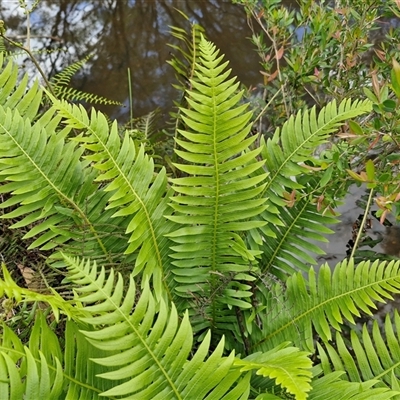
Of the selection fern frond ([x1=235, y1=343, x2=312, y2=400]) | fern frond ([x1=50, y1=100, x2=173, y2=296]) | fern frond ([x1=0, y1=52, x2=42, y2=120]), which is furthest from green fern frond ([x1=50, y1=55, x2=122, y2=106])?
fern frond ([x1=235, y1=343, x2=312, y2=400])

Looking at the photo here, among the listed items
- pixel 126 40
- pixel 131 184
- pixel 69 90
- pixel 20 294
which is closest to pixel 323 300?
pixel 131 184

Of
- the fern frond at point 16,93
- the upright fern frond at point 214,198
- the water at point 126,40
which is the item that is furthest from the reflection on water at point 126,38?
the upright fern frond at point 214,198

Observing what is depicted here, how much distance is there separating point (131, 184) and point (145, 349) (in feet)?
1.49

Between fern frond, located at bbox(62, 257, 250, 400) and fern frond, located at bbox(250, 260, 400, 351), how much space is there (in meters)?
0.31

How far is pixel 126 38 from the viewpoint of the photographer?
3.80 meters

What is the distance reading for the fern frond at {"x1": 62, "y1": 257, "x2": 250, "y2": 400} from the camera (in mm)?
819

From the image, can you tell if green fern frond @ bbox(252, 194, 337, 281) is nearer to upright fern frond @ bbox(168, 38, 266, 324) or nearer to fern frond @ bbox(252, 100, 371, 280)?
fern frond @ bbox(252, 100, 371, 280)

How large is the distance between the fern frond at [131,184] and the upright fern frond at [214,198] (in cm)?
5

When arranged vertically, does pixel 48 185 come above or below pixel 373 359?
above

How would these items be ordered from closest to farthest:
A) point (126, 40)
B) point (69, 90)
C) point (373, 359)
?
1. point (373, 359)
2. point (69, 90)
3. point (126, 40)

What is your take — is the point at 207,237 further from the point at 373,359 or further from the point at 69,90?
the point at 69,90

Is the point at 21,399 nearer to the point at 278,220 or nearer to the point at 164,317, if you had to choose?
the point at 164,317

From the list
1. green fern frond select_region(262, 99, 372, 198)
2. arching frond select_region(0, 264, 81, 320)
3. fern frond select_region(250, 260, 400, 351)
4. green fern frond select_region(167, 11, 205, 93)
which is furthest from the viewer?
green fern frond select_region(167, 11, 205, 93)

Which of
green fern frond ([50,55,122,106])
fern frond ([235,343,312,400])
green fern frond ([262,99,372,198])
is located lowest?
fern frond ([235,343,312,400])
